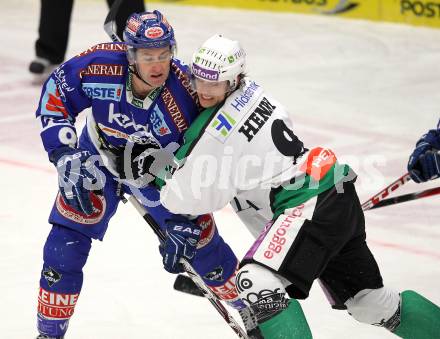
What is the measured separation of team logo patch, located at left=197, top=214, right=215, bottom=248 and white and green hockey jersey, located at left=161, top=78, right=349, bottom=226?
314 mm

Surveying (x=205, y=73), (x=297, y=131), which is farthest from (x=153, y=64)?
(x=297, y=131)

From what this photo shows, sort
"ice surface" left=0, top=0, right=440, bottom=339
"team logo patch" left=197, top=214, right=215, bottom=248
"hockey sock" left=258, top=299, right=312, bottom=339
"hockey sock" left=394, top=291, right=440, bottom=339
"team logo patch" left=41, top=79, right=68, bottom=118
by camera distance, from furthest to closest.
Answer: "ice surface" left=0, top=0, right=440, bottom=339, "team logo patch" left=197, top=214, right=215, bottom=248, "team logo patch" left=41, top=79, right=68, bottom=118, "hockey sock" left=394, top=291, right=440, bottom=339, "hockey sock" left=258, top=299, right=312, bottom=339

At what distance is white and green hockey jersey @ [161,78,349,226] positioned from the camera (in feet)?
11.4

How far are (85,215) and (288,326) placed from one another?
→ 0.87 meters

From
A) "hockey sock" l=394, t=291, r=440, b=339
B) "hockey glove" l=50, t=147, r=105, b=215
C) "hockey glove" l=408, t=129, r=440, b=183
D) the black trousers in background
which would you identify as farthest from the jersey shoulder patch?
the black trousers in background

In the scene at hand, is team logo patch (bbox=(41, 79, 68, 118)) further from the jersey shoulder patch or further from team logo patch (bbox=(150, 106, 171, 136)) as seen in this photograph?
the jersey shoulder patch

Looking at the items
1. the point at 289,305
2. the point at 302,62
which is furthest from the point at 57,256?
the point at 302,62

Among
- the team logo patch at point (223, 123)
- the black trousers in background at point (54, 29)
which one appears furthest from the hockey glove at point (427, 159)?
the black trousers in background at point (54, 29)

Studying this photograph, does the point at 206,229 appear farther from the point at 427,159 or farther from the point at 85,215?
the point at 427,159

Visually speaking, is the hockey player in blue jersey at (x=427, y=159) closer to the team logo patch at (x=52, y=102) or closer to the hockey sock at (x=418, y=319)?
the hockey sock at (x=418, y=319)

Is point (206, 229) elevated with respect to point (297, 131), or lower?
elevated

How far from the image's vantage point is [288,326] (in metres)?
3.34

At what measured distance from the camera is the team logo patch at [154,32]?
11.7ft

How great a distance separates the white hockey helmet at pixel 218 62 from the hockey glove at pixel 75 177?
1.66 feet
